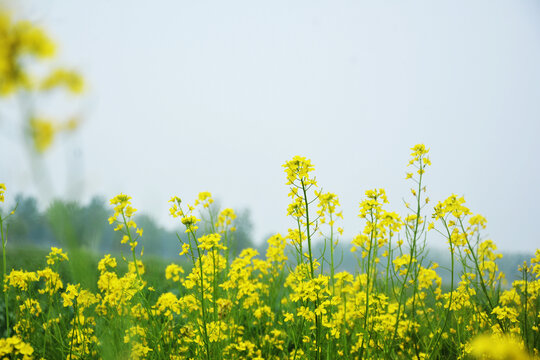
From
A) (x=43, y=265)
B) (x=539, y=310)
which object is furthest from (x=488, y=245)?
(x=43, y=265)

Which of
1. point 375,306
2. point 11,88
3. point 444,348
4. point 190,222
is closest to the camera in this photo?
point 11,88

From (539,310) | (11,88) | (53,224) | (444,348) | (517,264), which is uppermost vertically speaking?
(11,88)

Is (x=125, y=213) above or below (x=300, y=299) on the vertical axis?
above

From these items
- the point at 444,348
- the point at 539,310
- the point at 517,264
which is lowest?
the point at 444,348

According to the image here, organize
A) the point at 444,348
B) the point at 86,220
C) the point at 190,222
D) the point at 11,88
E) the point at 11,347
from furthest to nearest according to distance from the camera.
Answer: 1. the point at 444,348
2. the point at 190,222
3. the point at 11,347
4. the point at 86,220
5. the point at 11,88

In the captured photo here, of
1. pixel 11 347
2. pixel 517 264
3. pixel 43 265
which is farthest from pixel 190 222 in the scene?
pixel 517 264

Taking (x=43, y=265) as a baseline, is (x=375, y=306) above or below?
below

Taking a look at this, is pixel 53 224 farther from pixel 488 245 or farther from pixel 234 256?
pixel 488 245

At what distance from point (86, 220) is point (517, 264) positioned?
3816 millimetres

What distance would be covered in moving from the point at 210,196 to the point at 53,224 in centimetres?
264

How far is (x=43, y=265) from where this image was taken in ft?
10.3

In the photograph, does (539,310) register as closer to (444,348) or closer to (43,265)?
(444,348)

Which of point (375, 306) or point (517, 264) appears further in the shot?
point (517, 264)

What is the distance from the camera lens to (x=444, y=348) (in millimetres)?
3957
